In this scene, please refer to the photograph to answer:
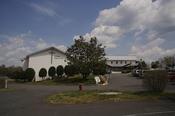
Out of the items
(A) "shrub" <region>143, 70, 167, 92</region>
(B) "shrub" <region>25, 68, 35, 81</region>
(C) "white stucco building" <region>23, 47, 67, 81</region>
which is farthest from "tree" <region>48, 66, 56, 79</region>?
(A) "shrub" <region>143, 70, 167, 92</region>

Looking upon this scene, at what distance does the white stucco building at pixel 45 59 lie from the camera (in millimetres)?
62156

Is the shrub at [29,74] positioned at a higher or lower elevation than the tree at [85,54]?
lower

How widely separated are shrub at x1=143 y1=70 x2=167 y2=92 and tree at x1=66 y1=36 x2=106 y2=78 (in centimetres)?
2692

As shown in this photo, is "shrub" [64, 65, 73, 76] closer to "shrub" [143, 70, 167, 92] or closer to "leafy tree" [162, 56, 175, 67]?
"shrub" [143, 70, 167, 92]

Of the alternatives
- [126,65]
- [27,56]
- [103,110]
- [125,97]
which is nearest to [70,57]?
[27,56]

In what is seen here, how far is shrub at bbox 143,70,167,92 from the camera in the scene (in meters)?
21.7

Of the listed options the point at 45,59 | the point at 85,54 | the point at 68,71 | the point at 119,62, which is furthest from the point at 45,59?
the point at 119,62

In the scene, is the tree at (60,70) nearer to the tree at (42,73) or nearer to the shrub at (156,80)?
the tree at (42,73)

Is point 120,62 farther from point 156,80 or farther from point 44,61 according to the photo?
point 156,80

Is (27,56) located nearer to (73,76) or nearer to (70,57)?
(73,76)

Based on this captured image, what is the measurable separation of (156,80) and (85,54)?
28901mm

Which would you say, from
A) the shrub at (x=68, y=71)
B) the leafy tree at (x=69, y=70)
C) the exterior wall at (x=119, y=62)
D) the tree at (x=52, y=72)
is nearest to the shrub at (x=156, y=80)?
the leafy tree at (x=69, y=70)

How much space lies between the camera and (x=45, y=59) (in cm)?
6269

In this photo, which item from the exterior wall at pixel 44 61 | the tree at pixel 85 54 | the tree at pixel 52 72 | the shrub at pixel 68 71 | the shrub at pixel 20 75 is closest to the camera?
the tree at pixel 85 54
